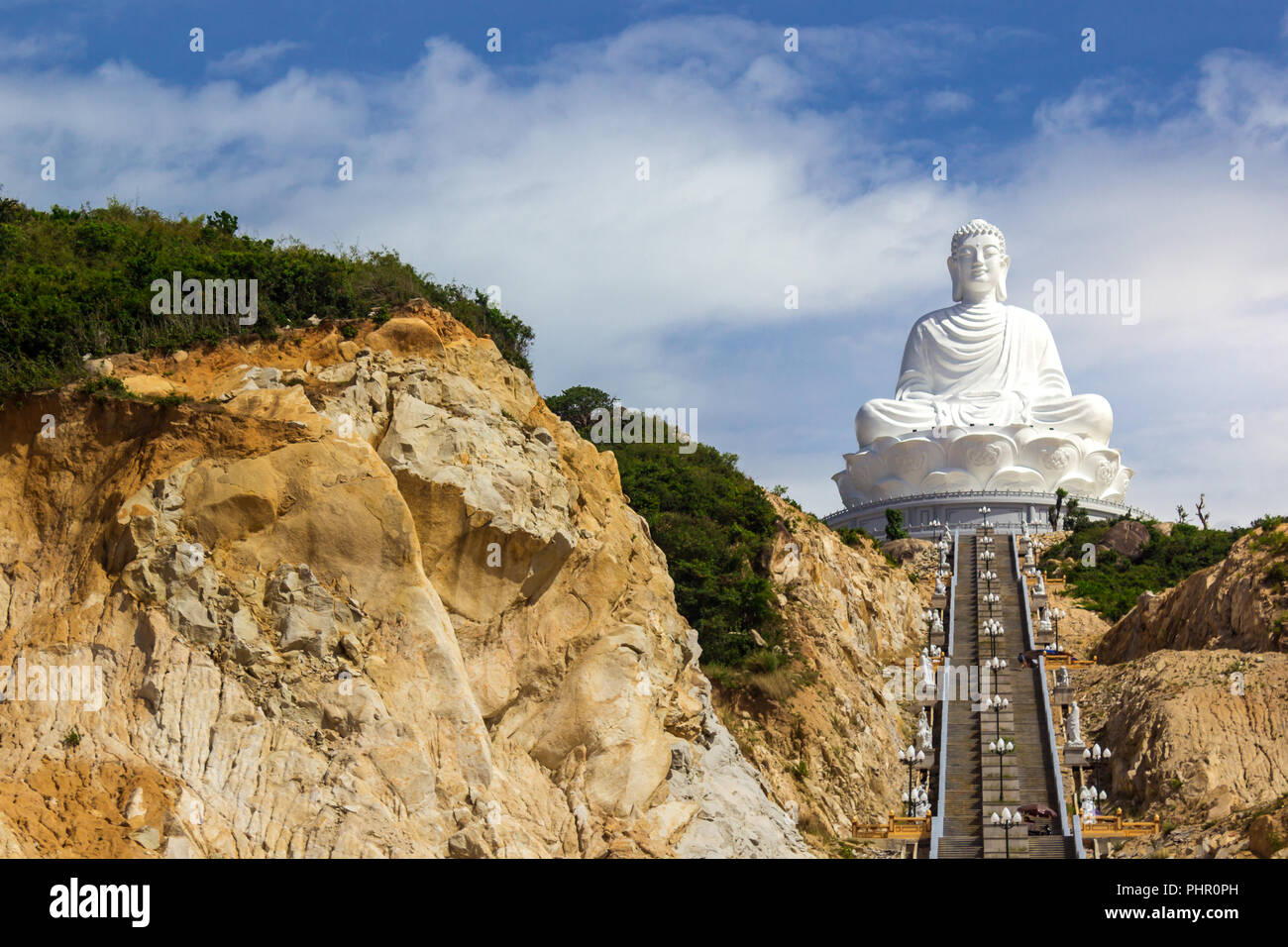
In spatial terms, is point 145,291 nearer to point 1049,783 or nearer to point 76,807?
point 76,807

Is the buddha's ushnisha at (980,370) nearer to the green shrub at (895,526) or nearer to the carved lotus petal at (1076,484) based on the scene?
the carved lotus petal at (1076,484)

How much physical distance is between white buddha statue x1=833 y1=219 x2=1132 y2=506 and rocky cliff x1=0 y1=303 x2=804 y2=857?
29148 millimetres

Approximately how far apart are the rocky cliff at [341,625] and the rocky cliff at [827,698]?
5469 mm

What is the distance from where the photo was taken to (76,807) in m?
14.5

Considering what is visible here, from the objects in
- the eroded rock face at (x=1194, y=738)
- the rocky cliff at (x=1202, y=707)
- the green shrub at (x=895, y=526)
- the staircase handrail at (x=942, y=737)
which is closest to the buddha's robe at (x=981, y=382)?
the green shrub at (x=895, y=526)

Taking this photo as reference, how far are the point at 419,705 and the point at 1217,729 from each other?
1595 cm

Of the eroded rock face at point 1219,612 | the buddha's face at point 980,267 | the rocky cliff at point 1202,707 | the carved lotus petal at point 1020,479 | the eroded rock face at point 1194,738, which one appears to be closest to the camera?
the rocky cliff at point 1202,707

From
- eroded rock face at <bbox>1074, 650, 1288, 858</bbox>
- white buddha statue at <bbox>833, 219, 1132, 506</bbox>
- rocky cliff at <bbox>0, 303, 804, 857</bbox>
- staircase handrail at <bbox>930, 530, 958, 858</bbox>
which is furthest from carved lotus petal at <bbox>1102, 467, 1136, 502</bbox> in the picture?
rocky cliff at <bbox>0, 303, 804, 857</bbox>

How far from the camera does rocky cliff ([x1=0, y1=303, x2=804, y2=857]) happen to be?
Result: 1535 cm

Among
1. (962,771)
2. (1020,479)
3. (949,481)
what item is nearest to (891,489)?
(949,481)

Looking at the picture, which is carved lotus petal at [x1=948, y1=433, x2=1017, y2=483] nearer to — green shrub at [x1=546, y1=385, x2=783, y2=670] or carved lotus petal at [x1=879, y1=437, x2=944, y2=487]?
carved lotus petal at [x1=879, y1=437, x2=944, y2=487]

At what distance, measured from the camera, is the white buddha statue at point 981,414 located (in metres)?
49.0

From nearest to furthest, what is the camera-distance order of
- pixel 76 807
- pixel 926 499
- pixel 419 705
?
1. pixel 76 807
2. pixel 419 705
3. pixel 926 499
